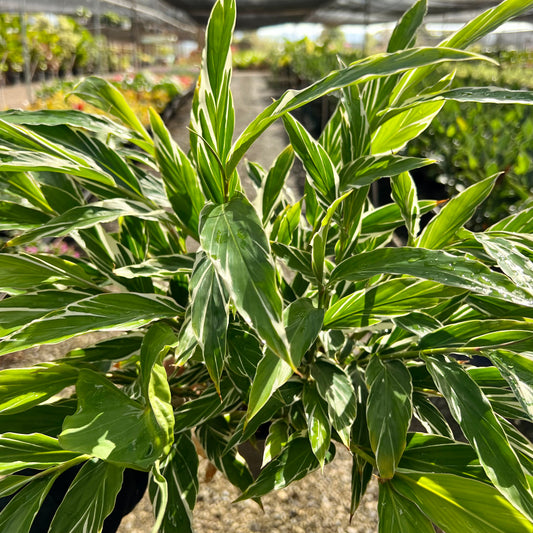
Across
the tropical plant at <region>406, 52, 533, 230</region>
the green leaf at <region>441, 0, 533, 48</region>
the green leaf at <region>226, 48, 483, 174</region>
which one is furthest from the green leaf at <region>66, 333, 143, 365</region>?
the tropical plant at <region>406, 52, 533, 230</region>

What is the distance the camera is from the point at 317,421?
2.27ft

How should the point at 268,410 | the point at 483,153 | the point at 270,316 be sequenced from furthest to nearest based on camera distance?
the point at 483,153 < the point at 268,410 < the point at 270,316

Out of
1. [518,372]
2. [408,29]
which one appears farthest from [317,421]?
[408,29]

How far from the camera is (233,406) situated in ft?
2.92

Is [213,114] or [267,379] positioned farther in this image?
[213,114]

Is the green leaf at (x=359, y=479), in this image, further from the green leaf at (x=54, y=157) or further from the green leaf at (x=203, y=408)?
the green leaf at (x=54, y=157)

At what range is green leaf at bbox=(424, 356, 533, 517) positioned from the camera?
1.75 ft

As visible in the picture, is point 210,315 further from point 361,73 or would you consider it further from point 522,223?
point 522,223

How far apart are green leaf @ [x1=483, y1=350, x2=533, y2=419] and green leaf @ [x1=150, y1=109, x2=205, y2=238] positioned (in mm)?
470

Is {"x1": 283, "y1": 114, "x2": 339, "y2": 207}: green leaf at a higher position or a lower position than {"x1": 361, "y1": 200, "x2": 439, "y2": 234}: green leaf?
higher

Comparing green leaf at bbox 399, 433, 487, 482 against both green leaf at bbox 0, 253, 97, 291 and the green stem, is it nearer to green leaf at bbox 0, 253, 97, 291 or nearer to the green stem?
the green stem

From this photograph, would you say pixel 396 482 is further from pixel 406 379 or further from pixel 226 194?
pixel 226 194

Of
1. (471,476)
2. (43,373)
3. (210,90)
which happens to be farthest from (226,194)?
(471,476)

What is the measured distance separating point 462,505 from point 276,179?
21.2 inches
